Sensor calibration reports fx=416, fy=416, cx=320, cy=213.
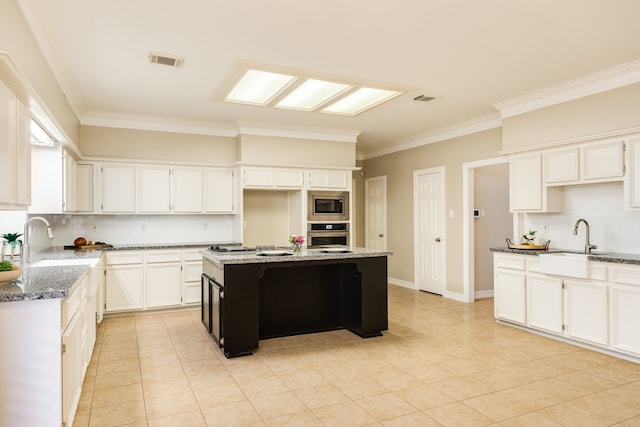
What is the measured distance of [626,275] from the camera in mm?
3637

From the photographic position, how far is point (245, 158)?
19.8 ft

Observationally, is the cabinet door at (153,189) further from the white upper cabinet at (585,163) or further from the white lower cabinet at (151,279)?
the white upper cabinet at (585,163)

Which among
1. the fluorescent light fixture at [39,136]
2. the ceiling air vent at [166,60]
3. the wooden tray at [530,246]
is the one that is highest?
the ceiling air vent at [166,60]

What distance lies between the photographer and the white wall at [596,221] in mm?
4094

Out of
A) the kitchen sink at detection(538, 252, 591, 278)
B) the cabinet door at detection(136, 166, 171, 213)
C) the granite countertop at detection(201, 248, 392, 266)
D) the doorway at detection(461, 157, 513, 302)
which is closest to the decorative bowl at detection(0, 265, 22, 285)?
the granite countertop at detection(201, 248, 392, 266)

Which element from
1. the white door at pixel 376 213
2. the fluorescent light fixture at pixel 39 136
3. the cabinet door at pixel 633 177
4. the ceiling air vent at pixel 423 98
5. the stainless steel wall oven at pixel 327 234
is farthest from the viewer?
the white door at pixel 376 213

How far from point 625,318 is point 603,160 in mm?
1487

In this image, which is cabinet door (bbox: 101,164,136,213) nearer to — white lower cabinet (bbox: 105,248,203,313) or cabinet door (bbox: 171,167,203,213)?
cabinet door (bbox: 171,167,203,213)

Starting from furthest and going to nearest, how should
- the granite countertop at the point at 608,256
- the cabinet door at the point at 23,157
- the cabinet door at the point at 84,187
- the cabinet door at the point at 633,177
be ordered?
the cabinet door at the point at 84,187
the cabinet door at the point at 633,177
the granite countertop at the point at 608,256
the cabinet door at the point at 23,157

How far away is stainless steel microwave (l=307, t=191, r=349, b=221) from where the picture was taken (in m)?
6.39

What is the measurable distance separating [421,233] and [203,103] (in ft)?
13.4

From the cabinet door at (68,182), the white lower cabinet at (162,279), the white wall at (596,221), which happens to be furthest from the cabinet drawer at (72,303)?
the white wall at (596,221)

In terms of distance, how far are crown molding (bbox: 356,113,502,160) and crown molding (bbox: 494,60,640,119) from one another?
49cm

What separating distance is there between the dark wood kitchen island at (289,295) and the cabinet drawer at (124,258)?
1325 millimetres
